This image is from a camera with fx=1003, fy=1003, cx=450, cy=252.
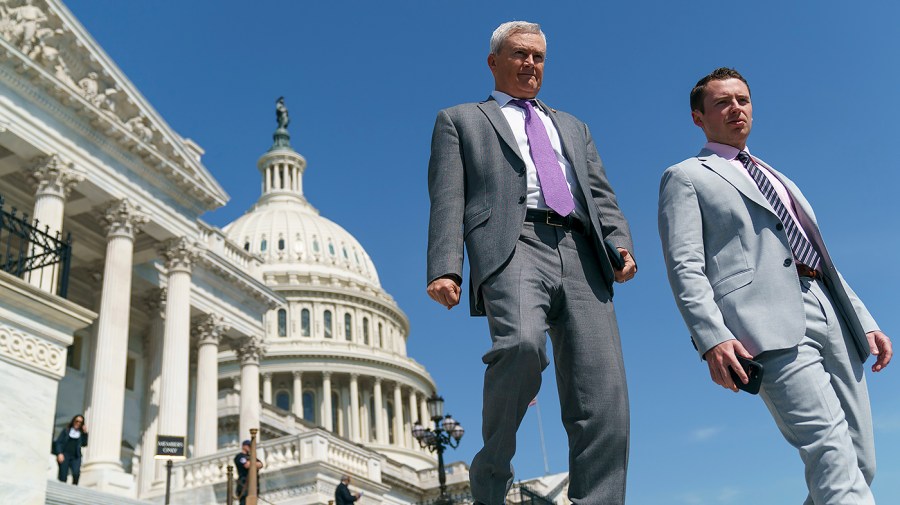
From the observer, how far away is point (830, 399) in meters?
4.48

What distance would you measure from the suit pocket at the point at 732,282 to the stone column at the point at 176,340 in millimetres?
29289

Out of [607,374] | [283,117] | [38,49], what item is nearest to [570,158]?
[607,374]

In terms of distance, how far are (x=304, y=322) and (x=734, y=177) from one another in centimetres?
9889

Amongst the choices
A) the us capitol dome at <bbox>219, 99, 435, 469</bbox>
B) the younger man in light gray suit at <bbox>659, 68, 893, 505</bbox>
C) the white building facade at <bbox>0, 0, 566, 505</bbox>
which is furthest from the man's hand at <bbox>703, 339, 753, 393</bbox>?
the us capitol dome at <bbox>219, 99, 435, 469</bbox>

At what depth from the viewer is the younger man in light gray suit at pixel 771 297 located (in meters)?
4.45

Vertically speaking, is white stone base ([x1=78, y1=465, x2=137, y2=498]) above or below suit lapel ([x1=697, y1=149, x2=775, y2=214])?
above

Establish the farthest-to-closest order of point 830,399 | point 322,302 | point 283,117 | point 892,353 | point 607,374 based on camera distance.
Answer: point 283,117 < point 322,302 < point 892,353 < point 607,374 < point 830,399

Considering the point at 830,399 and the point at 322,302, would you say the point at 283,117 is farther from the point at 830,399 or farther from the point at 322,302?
the point at 830,399

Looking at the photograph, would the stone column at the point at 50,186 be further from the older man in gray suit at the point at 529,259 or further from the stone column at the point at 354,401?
the stone column at the point at 354,401

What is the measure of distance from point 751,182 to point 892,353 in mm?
1121

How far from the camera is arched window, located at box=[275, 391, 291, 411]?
323 feet

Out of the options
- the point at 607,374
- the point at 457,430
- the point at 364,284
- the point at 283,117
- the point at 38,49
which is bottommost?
the point at 607,374

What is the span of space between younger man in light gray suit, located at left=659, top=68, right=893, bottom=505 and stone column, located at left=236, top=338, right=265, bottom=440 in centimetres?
3616

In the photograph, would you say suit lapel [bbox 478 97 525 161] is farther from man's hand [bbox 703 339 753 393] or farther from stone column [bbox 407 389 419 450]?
stone column [bbox 407 389 419 450]
